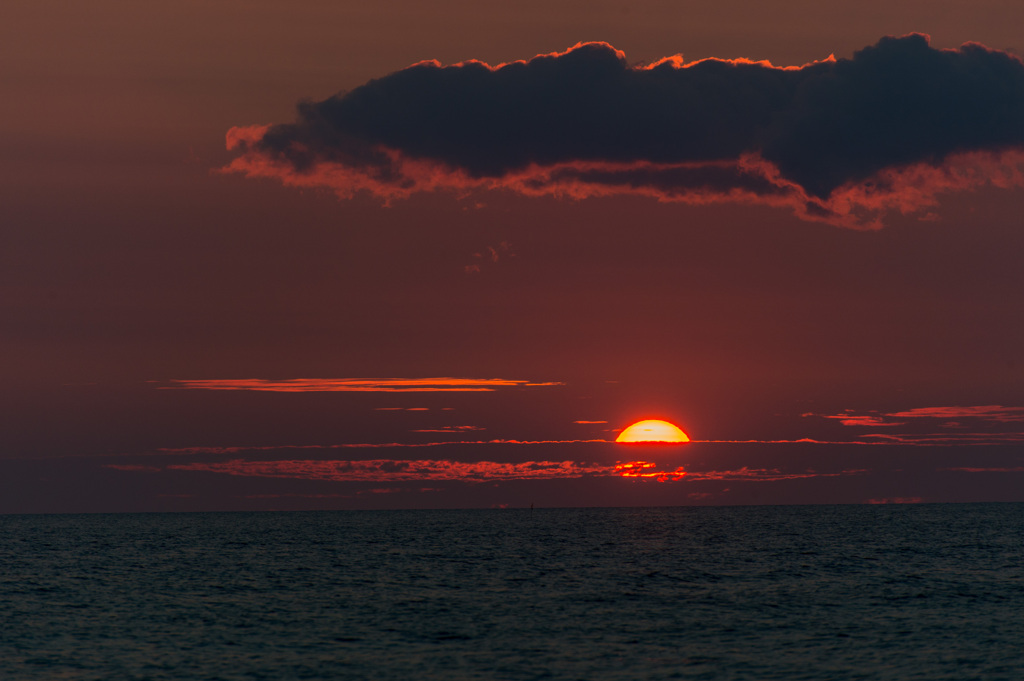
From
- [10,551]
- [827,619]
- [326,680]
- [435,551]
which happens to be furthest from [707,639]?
[10,551]

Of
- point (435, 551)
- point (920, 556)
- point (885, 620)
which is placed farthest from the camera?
point (435, 551)

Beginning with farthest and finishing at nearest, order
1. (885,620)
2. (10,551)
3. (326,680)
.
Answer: (10,551), (885,620), (326,680)

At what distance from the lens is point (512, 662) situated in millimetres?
51094

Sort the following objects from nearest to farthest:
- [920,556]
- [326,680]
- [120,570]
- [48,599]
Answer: [326,680] → [48,599] → [120,570] → [920,556]

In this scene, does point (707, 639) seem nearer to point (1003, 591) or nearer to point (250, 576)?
A: point (1003, 591)

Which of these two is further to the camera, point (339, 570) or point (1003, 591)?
point (339, 570)

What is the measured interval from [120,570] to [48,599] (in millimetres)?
31391

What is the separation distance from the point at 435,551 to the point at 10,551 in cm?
7017

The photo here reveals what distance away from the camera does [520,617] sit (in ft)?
219

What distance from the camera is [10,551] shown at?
157 m

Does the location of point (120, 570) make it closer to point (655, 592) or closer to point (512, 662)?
point (655, 592)

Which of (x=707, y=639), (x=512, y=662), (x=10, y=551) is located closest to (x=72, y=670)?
(x=512, y=662)

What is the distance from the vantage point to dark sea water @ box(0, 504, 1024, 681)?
50469 millimetres

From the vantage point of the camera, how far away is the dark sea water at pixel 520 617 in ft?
166
